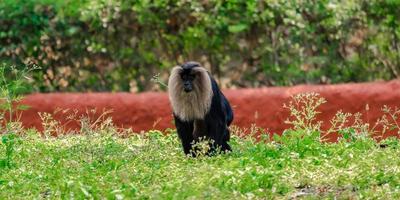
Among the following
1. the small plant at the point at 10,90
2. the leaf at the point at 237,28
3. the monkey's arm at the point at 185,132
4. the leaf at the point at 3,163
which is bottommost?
the leaf at the point at 3,163

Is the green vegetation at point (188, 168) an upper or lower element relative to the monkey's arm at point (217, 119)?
lower

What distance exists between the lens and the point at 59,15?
1552cm

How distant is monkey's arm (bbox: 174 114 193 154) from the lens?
1136 centimetres

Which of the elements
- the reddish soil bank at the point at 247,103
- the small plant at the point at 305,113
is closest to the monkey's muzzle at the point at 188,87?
the small plant at the point at 305,113

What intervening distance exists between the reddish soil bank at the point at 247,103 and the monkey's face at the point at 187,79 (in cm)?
309

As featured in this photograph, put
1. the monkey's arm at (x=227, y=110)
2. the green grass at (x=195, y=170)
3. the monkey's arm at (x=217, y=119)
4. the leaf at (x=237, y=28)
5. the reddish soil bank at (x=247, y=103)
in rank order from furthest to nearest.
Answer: the leaf at (x=237, y=28) < the reddish soil bank at (x=247, y=103) < the monkey's arm at (x=227, y=110) < the monkey's arm at (x=217, y=119) < the green grass at (x=195, y=170)

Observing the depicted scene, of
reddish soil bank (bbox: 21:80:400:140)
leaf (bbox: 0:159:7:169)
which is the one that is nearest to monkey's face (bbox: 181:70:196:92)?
leaf (bbox: 0:159:7:169)

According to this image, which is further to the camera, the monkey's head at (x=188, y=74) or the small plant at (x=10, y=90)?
the small plant at (x=10, y=90)

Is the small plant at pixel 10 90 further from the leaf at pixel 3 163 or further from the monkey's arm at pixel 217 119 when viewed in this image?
the monkey's arm at pixel 217 119

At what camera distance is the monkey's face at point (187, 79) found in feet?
36.2

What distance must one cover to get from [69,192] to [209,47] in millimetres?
6632

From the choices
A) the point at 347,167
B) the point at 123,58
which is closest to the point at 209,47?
the point at 123,58

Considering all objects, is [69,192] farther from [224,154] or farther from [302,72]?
[302,72]

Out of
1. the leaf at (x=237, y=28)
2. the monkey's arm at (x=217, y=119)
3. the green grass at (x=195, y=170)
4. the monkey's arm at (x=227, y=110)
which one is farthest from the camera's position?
the leaf at (x=237, y=28)
